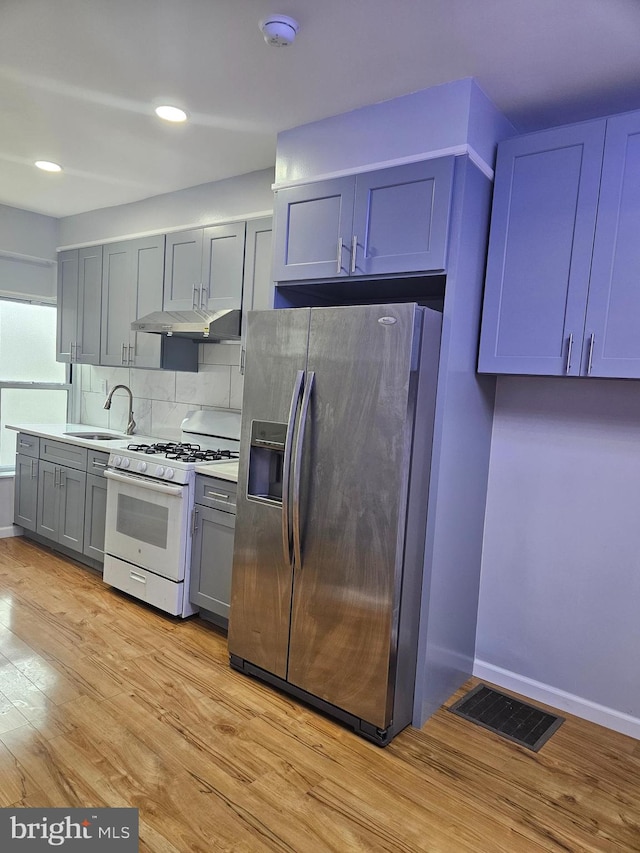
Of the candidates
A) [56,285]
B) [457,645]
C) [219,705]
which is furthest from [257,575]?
[56,285]

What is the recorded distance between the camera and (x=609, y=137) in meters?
2.13

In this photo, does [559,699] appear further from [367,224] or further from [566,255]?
[367,224]

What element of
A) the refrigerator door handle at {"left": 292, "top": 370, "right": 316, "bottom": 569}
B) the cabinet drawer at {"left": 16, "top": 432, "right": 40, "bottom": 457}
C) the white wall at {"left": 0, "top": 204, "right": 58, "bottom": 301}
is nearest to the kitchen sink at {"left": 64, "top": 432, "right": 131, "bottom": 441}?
the cabinet drawer at {"left": 16, "top": 432, "right": 40, "bottom": 457}

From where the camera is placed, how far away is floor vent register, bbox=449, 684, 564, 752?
2.33 m

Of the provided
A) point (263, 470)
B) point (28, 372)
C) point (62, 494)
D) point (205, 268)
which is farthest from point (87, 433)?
point (263, 470)

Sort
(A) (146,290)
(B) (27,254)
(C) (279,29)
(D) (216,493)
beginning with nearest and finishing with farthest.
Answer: (C) (279,29)
(D) (216,493)
(A) (146,290)
(B) (27,254)

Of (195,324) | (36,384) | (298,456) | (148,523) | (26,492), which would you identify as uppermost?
(195,324)

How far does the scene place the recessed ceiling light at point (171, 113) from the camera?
2.55 m

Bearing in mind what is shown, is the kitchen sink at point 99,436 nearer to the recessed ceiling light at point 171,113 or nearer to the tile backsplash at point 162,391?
the tile backsplash at point 162,391

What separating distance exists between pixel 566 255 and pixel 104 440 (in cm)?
331

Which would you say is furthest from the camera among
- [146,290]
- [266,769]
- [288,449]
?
[146,290]

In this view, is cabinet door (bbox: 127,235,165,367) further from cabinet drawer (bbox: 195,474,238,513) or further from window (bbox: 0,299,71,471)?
window (bbox: 0,299,71,471)

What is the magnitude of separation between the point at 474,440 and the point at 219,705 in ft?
5.33

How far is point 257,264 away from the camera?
3.20m
